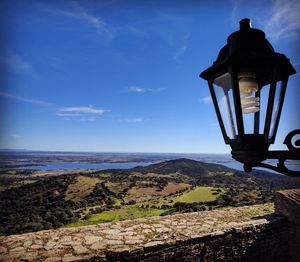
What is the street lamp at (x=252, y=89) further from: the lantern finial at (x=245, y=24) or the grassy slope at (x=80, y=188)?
the grassy slope at (x=80, y=188)

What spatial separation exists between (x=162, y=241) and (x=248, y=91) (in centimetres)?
400

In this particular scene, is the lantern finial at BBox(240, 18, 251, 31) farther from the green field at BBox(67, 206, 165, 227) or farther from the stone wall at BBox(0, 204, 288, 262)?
the green field at BBox(67, 206, 165, 227)

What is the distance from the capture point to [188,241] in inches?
203

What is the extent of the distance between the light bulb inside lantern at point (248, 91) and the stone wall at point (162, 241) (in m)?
3.79

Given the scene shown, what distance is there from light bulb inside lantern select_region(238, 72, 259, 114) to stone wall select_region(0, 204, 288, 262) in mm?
3793

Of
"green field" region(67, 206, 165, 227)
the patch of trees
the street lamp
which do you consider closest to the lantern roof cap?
the street lamp

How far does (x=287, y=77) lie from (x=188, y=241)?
4.21m

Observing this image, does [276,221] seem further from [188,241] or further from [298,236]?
[188,241]

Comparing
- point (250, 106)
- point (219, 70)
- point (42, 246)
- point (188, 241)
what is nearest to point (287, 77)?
point (250, 106)

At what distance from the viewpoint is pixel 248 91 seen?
1.93 metres

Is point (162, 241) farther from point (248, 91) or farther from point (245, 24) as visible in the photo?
point (245, 24)

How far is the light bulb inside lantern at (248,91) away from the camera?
190cm

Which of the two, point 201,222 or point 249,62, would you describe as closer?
point 249,62

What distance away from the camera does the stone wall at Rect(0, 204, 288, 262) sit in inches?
179
